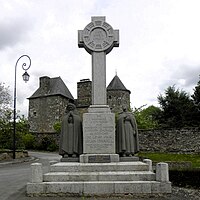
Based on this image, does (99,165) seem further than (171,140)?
No

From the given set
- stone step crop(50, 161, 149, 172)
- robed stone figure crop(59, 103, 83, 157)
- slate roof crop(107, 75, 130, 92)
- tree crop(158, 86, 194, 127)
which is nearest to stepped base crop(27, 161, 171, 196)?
stone step crop(50, 161, 149, 172)

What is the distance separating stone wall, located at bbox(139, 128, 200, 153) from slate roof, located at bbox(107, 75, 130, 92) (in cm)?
2722

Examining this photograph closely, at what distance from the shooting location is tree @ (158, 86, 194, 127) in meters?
34.2

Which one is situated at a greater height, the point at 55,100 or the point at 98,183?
the point at 55,100

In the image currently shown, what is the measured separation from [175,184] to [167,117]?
82.4 feet

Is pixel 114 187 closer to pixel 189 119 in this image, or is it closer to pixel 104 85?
pixel 104 85

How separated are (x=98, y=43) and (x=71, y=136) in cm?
331

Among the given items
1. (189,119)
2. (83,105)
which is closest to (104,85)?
(189,119)

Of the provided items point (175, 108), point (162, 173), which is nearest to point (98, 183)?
point (162, 173)

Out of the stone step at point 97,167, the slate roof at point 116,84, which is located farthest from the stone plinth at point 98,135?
the slate roof at point 116,84

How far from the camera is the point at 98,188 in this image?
834 cm

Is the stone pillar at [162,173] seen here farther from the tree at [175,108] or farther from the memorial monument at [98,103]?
the tree at [175,108]

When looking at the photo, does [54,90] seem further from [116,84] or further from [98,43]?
[98,43]

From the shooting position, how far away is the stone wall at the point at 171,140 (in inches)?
1177
